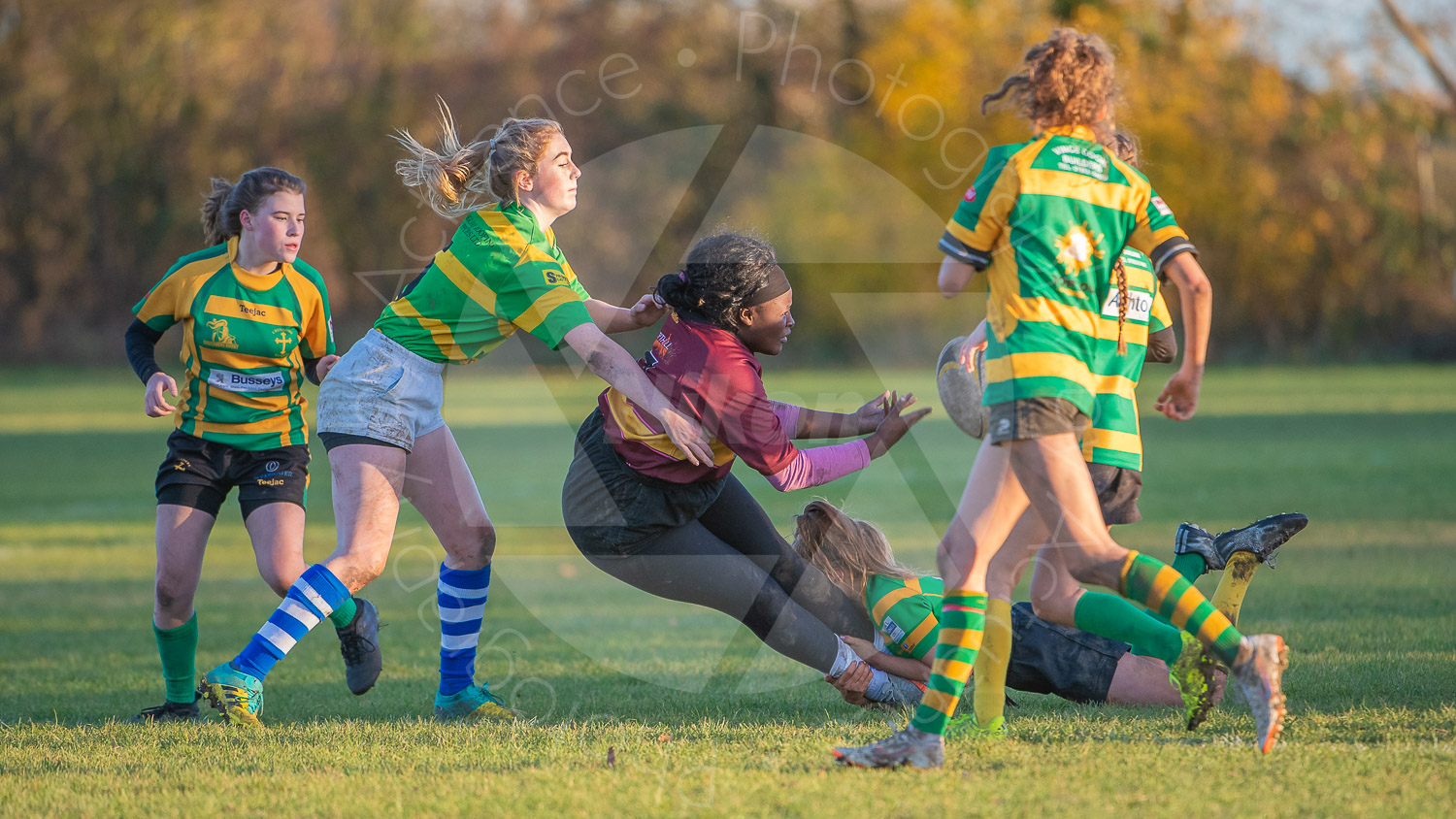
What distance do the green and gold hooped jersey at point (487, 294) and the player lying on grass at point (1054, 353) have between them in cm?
130

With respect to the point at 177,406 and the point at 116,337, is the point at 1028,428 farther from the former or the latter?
the point at 116,337

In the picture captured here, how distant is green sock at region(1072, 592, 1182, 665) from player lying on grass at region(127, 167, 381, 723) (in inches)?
99.3

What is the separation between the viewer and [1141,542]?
8445mm

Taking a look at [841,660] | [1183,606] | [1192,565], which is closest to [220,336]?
[841,660]

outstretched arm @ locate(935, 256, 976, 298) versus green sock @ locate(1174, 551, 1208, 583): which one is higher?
outstretched arm @ locate(935, 256, 976, 298)

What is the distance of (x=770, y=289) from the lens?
4230mm

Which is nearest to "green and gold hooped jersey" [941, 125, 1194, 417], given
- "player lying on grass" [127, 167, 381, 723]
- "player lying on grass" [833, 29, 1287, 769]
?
"player lying on grass" [833, 29, 1287, 769]

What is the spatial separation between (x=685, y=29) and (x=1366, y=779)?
42995 mm

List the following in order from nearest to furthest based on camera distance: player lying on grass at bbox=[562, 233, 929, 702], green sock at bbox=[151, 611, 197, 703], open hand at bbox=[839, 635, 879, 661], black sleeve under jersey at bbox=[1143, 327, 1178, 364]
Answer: player lying on grass at bbox=[562, 233, 929, 702]
black sleeve under jersey at bbox=[1143, 327, 1178, 364]
open hand at bbox=[839, 635, 879, 661]
green sock at bbox=[151, 611, 197, 703]

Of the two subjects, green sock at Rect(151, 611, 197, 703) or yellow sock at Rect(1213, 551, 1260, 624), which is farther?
green sock at Rect(151, 611, 197, 703)

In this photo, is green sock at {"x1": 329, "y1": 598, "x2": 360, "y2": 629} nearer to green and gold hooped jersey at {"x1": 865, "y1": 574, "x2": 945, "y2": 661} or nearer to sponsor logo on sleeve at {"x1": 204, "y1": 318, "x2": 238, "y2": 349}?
sponsor logo on sleeve at {"x1": 204, "y1": 318, "x2": 238, "y2": 349}

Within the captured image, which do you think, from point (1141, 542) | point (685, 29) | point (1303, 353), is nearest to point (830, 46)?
point (685, 29)

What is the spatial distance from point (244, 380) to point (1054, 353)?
300 cm

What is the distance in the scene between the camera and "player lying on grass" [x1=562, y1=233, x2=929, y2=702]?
161 inches
